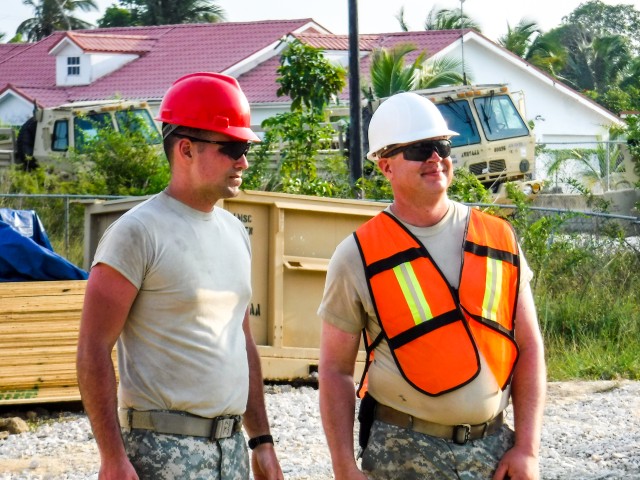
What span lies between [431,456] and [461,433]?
0.12 m

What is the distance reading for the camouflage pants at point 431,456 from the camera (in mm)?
3695

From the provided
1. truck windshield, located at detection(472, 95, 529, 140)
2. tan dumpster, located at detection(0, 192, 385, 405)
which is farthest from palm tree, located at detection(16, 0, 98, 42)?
tan dumpster, located at detection(0, 192, 385, 405)

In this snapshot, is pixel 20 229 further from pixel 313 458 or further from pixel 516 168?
pixel 516 168

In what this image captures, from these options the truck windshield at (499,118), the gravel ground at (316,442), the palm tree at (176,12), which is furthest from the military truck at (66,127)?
the palm tree at (176,12)

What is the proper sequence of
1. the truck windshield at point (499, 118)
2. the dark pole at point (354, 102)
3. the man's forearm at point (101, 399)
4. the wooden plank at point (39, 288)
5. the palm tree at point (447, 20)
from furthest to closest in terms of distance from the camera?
the palm tree at point (447, 20), the truck windshield at point (499, 118), the dark pole at point (354, 102), the wooden plank at point (39, 288), the man's forearm at point (101, 399)

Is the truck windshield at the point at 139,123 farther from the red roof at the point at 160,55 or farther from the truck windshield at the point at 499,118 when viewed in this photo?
the red roof at the point at 160,55

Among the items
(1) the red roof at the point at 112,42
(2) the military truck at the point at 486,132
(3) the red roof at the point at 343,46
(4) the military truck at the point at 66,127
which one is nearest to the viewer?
(2) the military truck at the point at 486,132

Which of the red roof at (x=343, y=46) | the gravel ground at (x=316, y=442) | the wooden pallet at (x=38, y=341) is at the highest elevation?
the red roof at (x=343, y=46)

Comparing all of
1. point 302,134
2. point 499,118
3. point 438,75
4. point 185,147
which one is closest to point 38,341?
point 185,147

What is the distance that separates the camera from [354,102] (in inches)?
678

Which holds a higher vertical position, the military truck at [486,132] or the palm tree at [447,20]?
the palm tree at [447,20]

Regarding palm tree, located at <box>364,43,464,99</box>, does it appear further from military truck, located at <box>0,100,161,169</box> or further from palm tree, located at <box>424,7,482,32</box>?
palm tree, located at <box>424,7,482,32</box>

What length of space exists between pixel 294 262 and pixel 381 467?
5.94m

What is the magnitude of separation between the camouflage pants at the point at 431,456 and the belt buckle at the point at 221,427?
464mm
